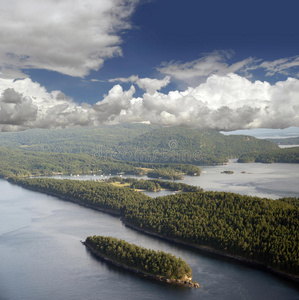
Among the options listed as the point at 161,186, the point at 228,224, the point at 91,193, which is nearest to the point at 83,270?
the point at 228,224

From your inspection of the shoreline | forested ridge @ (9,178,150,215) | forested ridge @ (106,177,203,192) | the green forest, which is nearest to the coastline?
the green forest

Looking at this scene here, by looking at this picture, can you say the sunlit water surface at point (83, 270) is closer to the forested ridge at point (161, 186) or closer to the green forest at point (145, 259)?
the green forest at point (145, 259)

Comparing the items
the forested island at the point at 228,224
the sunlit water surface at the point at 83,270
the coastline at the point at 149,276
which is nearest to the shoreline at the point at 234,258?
the forested island at the point at 228,224

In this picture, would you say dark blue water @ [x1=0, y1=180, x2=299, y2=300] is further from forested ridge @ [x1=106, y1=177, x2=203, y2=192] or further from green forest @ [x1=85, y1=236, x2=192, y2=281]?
forested ridge @ [x1=106, y1=177, x2=203, y2=192]

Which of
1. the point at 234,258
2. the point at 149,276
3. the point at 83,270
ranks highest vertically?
the point at 234,258

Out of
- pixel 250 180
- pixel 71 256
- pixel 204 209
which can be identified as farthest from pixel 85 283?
pixel 250 180

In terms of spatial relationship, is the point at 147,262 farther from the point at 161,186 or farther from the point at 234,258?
the point at 161,186

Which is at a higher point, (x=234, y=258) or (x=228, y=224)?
(x=228, y=224)
